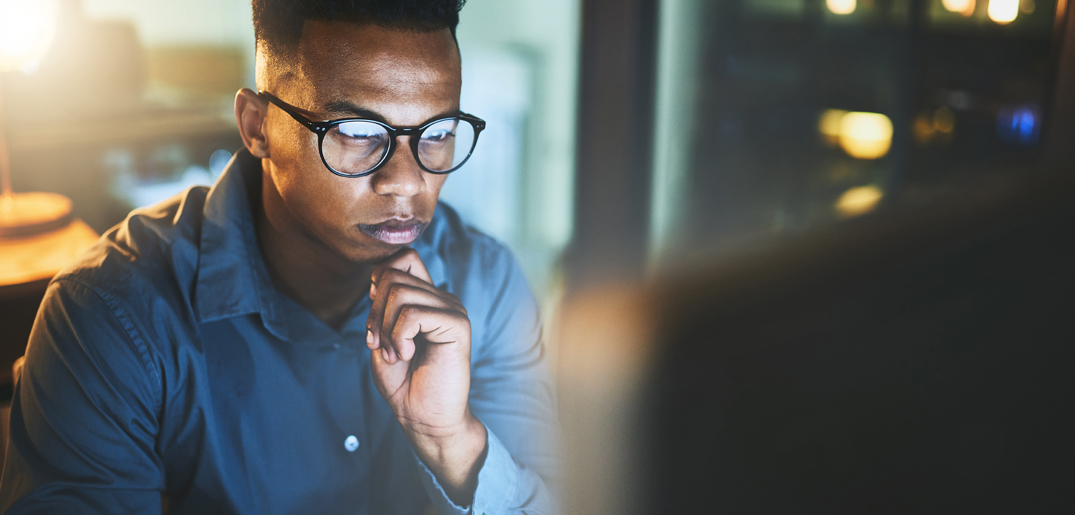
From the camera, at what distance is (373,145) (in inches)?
23.7

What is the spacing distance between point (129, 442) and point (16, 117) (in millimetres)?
1014

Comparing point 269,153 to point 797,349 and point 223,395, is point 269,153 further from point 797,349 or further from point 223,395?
point 797,349

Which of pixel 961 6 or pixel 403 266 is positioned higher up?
pixel 961 6

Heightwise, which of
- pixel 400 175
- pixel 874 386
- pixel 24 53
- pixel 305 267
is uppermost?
pixel 24 53

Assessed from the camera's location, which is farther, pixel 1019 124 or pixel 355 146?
pixel 1019 124

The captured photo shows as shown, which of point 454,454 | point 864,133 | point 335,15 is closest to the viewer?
point 335,15

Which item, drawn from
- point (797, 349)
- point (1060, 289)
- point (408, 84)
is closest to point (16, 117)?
point (408, 84)

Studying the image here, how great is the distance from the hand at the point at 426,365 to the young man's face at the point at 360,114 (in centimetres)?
5

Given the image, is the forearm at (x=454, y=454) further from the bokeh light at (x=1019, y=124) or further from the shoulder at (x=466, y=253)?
the bokeh light at (x=1019, y=124)

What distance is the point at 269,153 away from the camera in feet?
2.12

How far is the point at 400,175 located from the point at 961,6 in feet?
4.95

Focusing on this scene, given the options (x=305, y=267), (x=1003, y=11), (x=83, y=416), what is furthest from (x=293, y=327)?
(x=1003, y=11)

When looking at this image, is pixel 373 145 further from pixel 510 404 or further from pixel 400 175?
pixel 510 404

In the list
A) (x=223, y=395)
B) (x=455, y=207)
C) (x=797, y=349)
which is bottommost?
(x=797, y=349)
